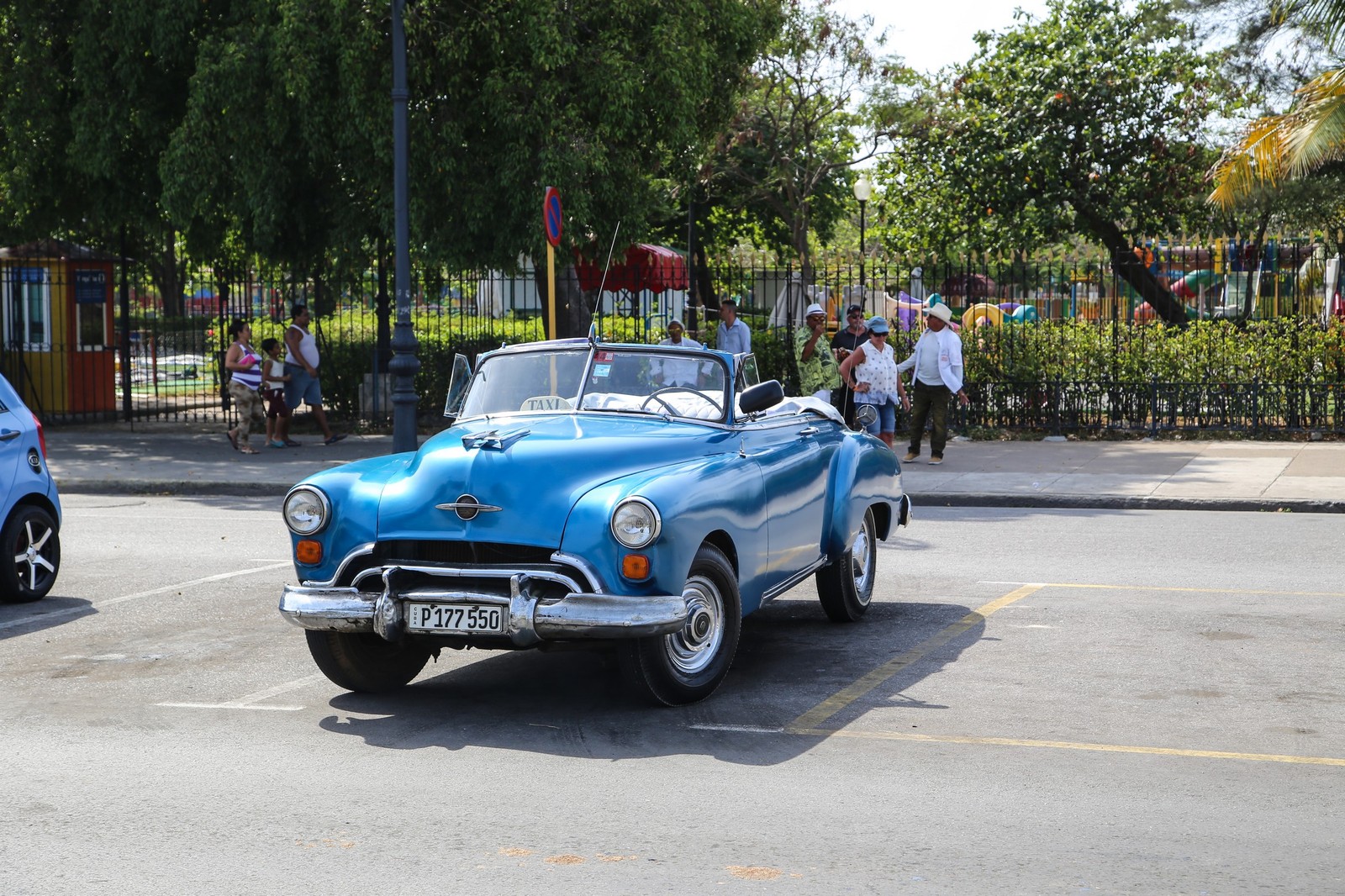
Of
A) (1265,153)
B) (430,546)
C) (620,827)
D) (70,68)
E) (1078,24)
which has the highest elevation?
(1078,24)

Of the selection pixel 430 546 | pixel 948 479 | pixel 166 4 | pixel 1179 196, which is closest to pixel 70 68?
pixel 166 4

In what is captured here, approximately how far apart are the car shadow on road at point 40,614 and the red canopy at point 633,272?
32.2 feet

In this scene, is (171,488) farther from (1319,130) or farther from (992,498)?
(1319,130)

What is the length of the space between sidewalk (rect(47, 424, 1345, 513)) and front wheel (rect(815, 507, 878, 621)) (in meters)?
5.96

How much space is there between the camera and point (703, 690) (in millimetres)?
6805

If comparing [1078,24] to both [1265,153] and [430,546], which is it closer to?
[1265,153]

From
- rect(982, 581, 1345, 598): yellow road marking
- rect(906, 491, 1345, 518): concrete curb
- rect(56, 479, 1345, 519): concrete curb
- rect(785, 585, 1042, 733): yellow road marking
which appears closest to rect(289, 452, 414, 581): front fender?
rect(785, 585, 1042, 733): yellow road marking

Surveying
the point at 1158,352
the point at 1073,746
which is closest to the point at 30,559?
the point at 1073,746

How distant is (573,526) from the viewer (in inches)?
253

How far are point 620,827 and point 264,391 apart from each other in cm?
1581

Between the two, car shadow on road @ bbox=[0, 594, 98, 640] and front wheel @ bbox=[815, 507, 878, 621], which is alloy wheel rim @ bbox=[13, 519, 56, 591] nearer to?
car shadow on road @ bbox=[0, 594, 98, 640]

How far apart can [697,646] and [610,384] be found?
5.37ft

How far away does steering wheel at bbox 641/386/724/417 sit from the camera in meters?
7.71

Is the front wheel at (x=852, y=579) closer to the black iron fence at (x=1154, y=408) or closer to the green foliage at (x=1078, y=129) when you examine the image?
the black iron fence at (x=1154, y=408)
